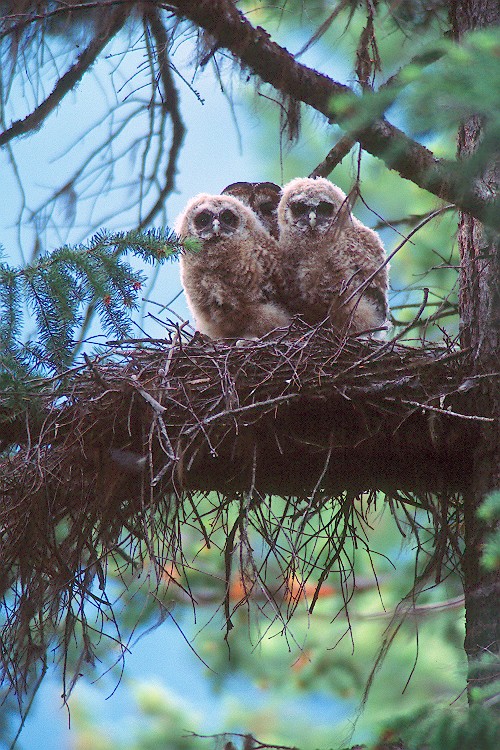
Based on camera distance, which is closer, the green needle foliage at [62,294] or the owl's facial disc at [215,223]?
the green needle foliage at [62,294]

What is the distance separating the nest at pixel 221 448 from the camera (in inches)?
115

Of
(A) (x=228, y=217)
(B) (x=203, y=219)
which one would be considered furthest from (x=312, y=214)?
(B) (x=203, y=219)

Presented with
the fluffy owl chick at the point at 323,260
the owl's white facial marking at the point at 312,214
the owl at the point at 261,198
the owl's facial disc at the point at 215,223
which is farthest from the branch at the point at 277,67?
the owl at the point at 261,198

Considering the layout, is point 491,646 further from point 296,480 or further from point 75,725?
point 75,725

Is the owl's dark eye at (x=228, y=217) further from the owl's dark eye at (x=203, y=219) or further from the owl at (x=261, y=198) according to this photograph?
the owl at (x=261, y=198)

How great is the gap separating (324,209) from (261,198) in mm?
530

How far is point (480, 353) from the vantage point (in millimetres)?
3043

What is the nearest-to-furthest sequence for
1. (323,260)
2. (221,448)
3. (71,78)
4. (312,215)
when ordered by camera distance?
(221,448), (71,78), (323,260), (312,215)

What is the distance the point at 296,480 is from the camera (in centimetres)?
323

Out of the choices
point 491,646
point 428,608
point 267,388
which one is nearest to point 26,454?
point 267,388

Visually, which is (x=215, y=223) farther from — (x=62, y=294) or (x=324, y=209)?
(x=62, y=294)

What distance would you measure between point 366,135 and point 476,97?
132 centimetres

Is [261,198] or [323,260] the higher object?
[261,198]

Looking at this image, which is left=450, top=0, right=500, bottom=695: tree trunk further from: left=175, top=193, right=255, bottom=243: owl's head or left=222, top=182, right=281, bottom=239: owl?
left=222, top=182, right=281, bottom=239: owl
